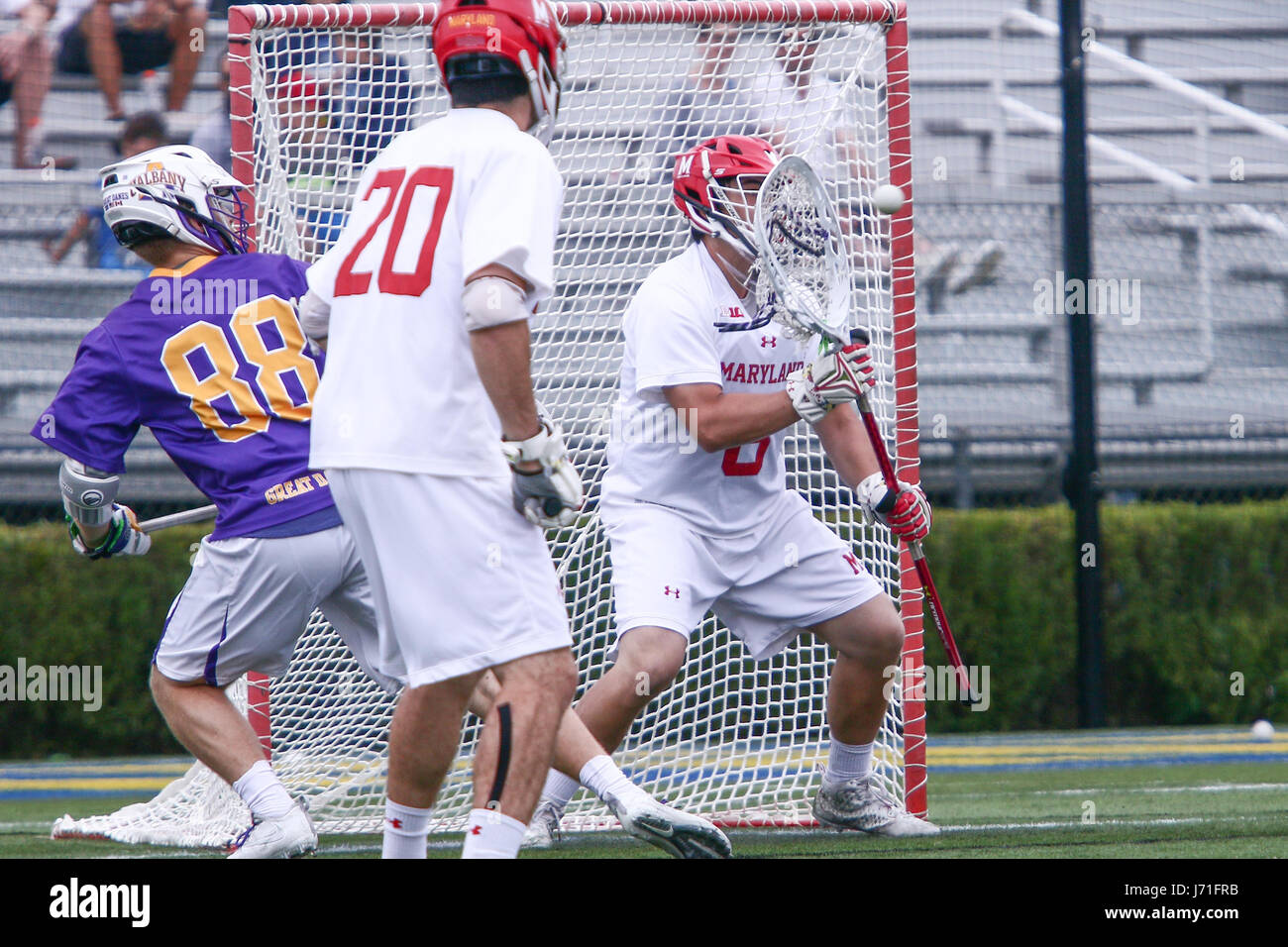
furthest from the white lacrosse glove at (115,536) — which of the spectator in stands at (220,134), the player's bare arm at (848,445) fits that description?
the spectator in stands at (220,134)

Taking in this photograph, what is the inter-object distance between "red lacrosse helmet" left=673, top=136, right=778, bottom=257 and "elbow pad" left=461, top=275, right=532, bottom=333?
58.9 inches

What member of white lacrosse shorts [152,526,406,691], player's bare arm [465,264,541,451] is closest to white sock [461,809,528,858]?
player's bare arm [465,264,541,451]

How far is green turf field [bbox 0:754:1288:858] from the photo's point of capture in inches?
156

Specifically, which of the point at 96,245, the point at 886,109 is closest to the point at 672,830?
the point at 886,109

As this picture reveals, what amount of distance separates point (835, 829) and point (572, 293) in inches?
78.2

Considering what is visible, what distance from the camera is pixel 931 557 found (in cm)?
755

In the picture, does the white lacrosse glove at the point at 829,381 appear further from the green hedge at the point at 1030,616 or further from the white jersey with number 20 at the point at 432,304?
the green hedge at the point at 1030,616

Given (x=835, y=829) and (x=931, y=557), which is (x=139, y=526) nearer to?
(x=835, y=829)

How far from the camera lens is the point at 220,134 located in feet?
27.4

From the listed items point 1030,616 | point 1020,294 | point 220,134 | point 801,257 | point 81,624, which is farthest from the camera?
point 1020,294

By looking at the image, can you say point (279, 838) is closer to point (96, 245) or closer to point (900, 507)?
point (900, 507)

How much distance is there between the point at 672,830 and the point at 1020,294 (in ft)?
19.9

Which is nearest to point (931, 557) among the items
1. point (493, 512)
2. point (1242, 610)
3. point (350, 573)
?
point (1242, 610)

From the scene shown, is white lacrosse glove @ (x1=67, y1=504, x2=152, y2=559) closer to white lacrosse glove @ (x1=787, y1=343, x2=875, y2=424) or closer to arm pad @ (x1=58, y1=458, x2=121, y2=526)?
arm pad @ (x1=58, y1=458, x2=121, y2=526)
